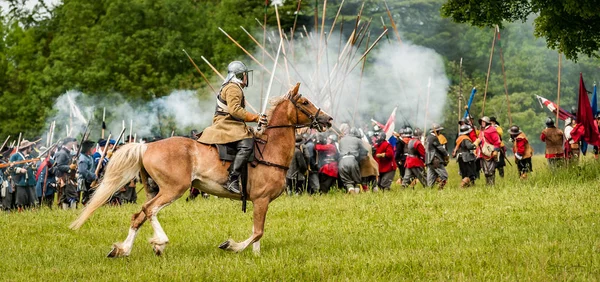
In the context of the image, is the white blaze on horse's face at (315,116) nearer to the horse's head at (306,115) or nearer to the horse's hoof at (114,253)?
the horse's head at (306,115)

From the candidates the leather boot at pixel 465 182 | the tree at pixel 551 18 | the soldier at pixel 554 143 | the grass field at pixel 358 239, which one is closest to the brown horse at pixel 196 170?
the grass field at pixel 358 239

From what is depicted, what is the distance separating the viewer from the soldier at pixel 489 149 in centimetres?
2170

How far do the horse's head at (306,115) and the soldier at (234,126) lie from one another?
62cm

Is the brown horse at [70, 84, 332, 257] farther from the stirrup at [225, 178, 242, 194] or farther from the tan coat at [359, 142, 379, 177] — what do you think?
the tan coat at [359, 142, 379, 177]

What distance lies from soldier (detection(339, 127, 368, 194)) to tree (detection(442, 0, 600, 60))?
4825mm

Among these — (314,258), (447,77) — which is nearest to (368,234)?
(314,258)

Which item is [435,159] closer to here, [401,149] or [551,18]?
[401,149]

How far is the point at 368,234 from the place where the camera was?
13258mm

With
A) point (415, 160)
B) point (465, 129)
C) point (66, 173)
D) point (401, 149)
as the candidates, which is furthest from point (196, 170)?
point (401, 149)

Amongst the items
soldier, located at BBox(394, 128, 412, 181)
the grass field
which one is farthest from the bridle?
soldier, located at BBox(394, 128, 412, 181)

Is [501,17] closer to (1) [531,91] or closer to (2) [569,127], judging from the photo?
(2) [569,127]

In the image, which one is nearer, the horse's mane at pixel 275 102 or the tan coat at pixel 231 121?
the tan coat at pixel 231 121

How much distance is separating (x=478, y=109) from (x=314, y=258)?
42729 millimetres

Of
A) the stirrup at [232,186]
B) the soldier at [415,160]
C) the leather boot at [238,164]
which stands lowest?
the soldier at [415,160]
